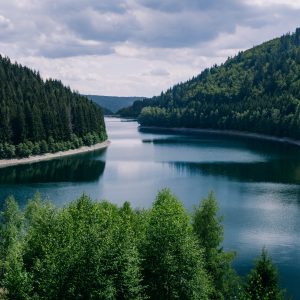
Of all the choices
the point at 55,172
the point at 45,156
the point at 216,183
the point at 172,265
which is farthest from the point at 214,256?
the point at 45,156

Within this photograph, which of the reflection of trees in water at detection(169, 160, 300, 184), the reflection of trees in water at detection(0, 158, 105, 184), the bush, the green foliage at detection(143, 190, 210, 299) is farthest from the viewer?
the bush

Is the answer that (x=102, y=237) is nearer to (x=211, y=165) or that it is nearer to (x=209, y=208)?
(x=209, y=208)

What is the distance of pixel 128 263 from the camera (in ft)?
98.5

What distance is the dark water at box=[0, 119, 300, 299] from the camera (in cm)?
6075

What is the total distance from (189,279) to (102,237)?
6487 millimetres

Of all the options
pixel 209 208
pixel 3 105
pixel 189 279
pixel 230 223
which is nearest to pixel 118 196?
pixel 230 223

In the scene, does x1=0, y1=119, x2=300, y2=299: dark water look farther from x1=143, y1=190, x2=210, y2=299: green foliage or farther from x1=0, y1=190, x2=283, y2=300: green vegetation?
x1=143, y1=190, x2=210, y2=299: green foliage

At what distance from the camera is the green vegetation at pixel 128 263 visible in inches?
1131

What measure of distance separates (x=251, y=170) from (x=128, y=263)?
92334 millimetres

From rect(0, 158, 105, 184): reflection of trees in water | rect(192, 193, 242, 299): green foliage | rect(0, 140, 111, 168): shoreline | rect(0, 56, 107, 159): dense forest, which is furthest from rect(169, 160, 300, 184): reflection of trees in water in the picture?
rect(192, 193, 242, 299): green foliage

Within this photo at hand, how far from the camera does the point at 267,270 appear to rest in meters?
30.0

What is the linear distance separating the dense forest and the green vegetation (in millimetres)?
104203

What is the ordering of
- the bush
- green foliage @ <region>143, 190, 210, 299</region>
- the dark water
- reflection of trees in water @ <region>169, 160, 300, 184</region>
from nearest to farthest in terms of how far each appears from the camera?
green foliage @ <region>143, 190, 210, 299</region>, the dark water, reflection of trees in water @ <region>169, 160, 300, 184</region>, the bush

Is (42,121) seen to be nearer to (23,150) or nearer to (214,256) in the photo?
(23,150)
